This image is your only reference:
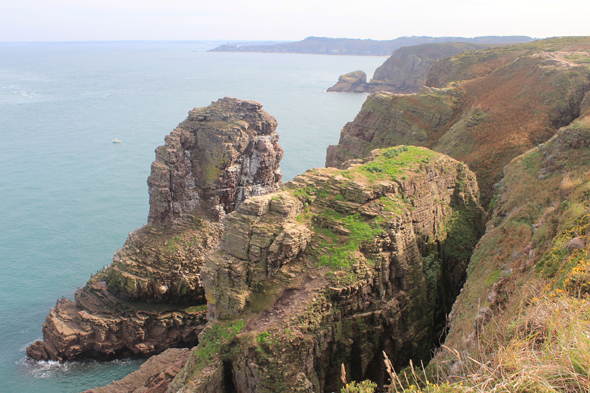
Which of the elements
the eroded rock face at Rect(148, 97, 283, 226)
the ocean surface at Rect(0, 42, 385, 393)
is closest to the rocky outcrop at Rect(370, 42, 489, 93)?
the ocean surface at Rect(0, 42, 385, 393)

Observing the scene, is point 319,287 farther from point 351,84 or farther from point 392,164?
point 351,84

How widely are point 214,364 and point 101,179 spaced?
205 feet

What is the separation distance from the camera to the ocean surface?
1555 inches

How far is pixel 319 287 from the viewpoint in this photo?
68.8 feet

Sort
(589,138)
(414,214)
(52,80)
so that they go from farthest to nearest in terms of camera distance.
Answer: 1. (52,80)
2. (589,138)
3. (414,214)

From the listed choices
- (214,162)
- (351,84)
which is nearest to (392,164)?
(214,162)

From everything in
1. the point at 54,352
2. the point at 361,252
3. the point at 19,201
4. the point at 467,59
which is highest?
the point at 467,59

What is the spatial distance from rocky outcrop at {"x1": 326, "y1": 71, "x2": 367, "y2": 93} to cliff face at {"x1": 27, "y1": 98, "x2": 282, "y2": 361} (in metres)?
131

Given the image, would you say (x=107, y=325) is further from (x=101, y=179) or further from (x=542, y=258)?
(x=101, y=179)

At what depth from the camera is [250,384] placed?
20297mm

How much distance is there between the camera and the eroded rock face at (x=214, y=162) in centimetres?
4050

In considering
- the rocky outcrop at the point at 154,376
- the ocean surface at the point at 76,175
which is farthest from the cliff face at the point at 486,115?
the rocky outcrop at the point at 154,376

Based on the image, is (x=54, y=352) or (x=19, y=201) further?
(x=19, y=201)

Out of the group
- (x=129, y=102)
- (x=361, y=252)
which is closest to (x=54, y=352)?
(x=361, y=252)
